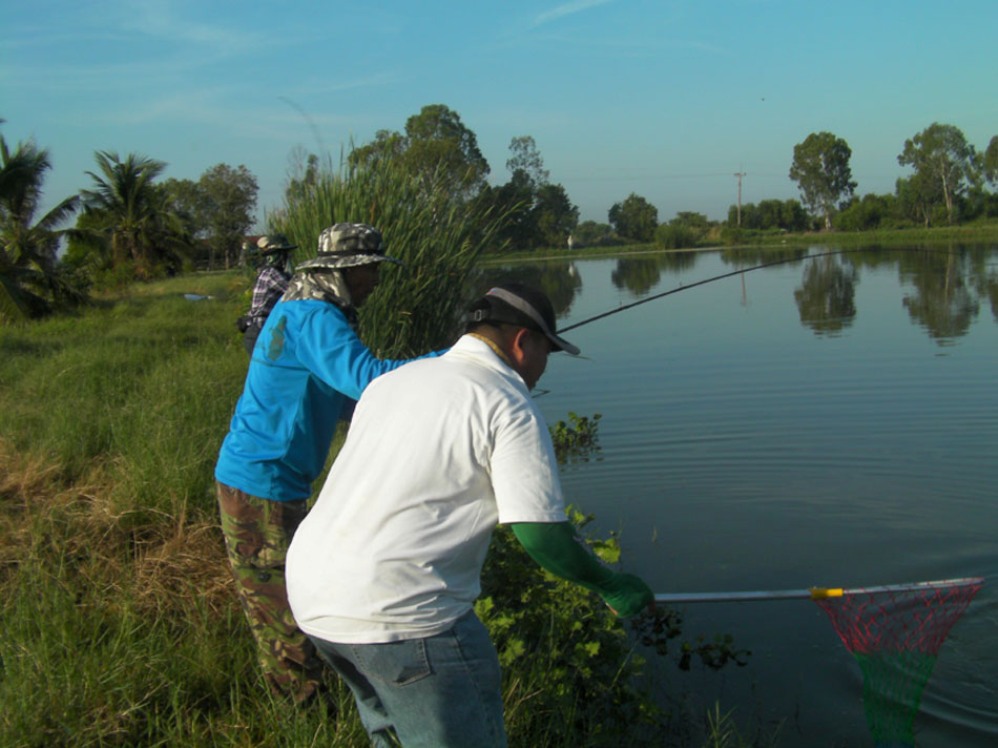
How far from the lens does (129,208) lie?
126 ft

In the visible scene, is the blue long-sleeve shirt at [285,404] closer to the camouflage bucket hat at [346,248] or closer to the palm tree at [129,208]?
the camouflage bucket hat at [346,248]

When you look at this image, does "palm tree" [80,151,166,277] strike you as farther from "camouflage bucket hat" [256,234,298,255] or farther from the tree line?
"camouflage bucket hat" [256,234,298,255]

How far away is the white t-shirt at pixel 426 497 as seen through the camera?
201 centimetres

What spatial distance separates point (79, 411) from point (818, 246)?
4794 centimetres

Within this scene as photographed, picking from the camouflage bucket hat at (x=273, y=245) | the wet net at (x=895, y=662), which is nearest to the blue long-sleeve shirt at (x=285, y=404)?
the wet net at (x=895, y=662)

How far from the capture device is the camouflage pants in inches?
128

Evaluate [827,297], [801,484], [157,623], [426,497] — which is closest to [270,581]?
[157,623]

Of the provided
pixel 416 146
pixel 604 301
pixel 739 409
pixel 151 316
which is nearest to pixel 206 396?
pixel 416 146

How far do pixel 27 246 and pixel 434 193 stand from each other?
16855 mm

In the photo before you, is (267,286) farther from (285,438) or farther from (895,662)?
(895,662)

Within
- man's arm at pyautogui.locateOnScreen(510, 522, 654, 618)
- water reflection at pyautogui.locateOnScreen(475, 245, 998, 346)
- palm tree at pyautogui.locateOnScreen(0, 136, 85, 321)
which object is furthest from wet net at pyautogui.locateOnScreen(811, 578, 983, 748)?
palm tree at pyautogui.locateOnScreen(0, 136, 85, 321)

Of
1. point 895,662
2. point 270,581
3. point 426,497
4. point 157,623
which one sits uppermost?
point 426,497

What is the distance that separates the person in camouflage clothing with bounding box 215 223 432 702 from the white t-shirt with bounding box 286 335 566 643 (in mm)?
983

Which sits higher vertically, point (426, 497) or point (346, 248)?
point (346, 248)
